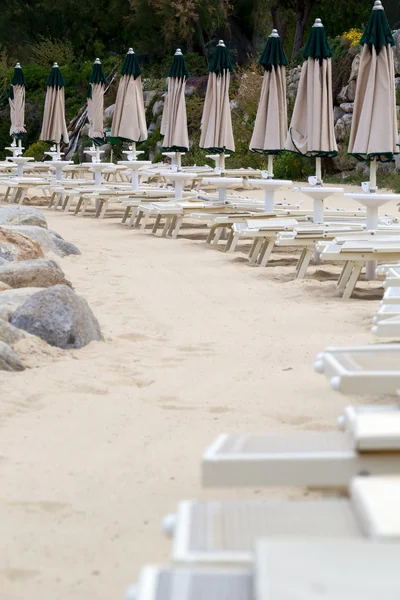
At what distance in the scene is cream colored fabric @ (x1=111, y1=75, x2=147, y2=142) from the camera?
16750mm

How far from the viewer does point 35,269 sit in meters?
7.73

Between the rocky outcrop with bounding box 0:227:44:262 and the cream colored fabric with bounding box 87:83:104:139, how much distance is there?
1038 centimetres

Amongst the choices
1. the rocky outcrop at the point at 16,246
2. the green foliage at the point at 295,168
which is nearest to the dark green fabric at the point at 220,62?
the rocky outcrop at the point at 16,246

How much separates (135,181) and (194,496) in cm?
1321

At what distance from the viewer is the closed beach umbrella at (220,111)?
13.9m

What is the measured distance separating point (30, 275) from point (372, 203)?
11.0 feet

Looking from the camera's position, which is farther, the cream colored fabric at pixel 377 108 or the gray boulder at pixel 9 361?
the cream colored fabric at pixel 377 108

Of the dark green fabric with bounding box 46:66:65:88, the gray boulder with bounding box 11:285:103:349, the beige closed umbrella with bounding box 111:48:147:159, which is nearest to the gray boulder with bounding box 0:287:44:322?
the gray boulder with bounding box 11:285:103:349

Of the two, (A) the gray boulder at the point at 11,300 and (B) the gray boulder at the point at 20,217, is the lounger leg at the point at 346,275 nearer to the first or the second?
(A) the gray boulder at the point at 11,300

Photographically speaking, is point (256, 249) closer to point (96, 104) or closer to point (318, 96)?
point (318, 96)

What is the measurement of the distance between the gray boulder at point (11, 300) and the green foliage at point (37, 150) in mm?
23947

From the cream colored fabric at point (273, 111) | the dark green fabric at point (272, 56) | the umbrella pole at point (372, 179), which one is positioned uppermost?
the dark green fabric at point (272, 56)

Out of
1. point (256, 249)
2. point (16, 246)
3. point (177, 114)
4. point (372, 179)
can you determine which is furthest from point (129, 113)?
point (372, 179)

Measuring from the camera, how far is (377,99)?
30.7 ft
